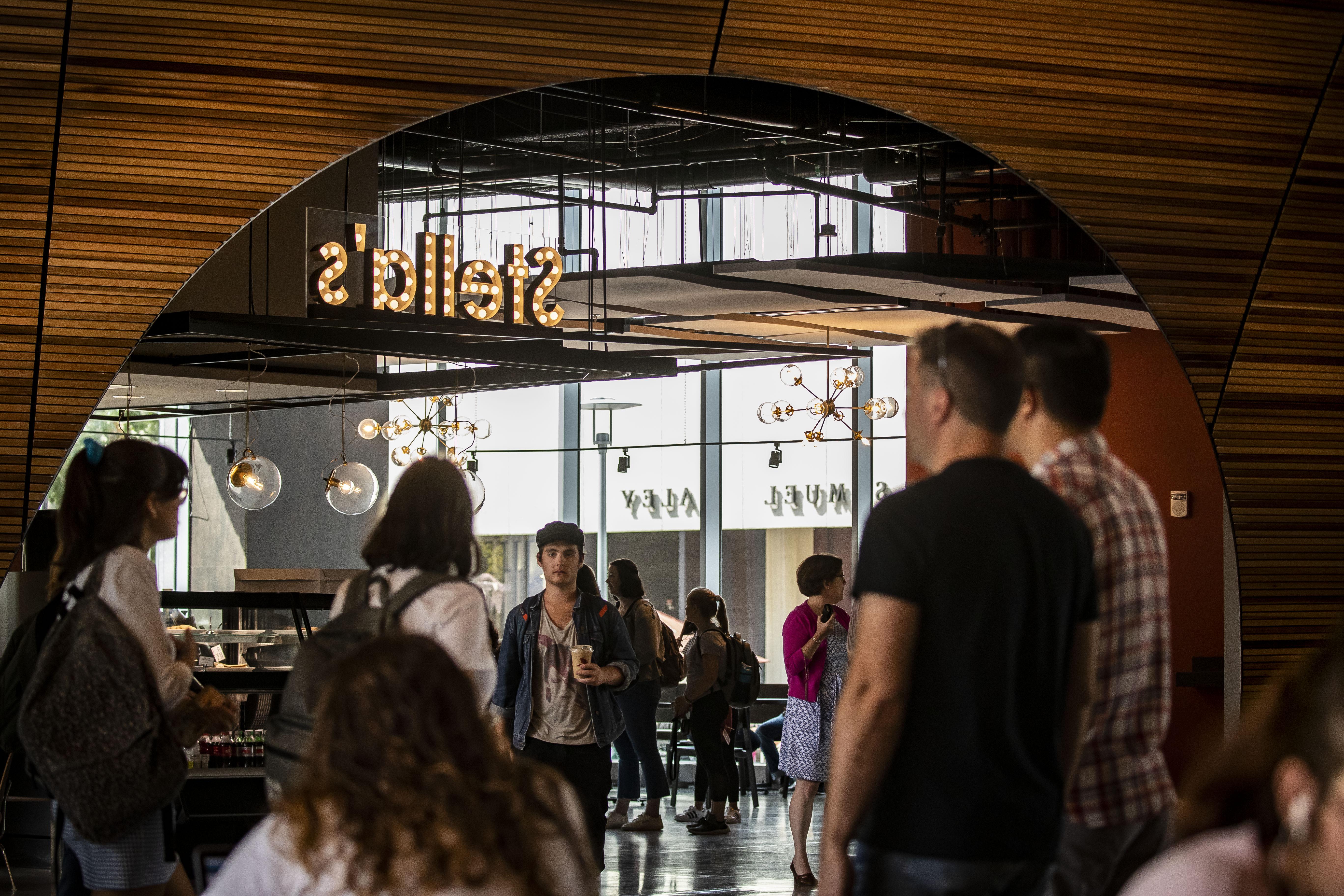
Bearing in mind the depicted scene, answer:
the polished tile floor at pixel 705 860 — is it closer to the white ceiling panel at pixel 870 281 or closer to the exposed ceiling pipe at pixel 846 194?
the white ceiling panel at pixel 870 281

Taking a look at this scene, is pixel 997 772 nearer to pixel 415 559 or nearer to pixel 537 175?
pixel 415 559

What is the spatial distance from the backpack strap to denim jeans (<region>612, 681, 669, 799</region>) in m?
5.18

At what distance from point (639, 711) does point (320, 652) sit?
568cm

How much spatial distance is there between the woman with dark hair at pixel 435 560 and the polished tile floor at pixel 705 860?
401 centimetres

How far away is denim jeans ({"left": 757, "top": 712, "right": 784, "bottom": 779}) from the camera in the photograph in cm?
1085

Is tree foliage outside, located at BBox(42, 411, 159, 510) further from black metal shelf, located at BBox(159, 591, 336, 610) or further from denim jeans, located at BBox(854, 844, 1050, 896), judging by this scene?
denim jeans, located at BBox(854, 844, 1050, 896)

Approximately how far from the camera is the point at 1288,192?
4.72m

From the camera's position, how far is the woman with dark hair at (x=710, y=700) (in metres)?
8.56

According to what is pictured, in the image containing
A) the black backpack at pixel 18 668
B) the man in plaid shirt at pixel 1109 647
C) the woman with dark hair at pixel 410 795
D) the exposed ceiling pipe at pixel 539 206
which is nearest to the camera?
the woman with dark hair at pixel 410 795

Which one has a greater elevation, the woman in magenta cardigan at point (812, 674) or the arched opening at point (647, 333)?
the arched opening at point (647, 333)

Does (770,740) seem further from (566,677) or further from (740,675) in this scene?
(566,677)

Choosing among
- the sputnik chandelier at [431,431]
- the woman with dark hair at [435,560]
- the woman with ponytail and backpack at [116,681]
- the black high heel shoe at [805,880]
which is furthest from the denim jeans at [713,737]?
the woman with dark hair at [435,560]

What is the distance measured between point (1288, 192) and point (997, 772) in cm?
327

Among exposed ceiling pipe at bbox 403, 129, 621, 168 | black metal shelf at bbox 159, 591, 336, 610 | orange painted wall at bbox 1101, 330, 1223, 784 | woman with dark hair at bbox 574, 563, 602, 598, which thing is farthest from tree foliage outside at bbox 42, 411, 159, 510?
black metal shelf at bbox 159, 591, 336, 610
